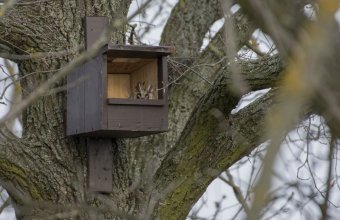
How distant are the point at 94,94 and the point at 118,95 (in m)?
0.29

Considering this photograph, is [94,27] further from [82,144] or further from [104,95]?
[82,144]

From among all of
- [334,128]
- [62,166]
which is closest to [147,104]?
[62,166]

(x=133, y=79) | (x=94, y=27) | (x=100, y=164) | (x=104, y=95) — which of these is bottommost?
(x=100, y=164)

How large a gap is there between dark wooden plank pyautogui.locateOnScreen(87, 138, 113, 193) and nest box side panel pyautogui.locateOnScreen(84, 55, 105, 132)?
24cm

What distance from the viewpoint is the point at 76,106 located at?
395 centimetres

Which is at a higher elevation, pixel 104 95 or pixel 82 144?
pixel 104 95

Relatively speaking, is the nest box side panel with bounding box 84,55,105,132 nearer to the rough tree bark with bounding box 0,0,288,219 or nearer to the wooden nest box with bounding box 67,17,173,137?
the wooden nest box with bounding box 67,17,173,137

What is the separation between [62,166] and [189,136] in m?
0.66

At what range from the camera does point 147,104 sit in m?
3.75

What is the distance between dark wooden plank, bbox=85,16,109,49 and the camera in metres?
A: 3.99

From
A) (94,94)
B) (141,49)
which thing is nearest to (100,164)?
(94,94)

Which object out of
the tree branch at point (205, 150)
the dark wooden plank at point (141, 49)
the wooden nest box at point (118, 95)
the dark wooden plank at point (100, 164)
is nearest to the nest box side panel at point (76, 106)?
the wooden nest box at point (118, 95)

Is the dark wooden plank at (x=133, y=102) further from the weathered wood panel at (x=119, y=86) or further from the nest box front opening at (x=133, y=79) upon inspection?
the weathered wood panel at (x=119, y=86)

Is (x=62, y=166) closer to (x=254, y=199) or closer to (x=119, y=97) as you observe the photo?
(x=119, y=97)
